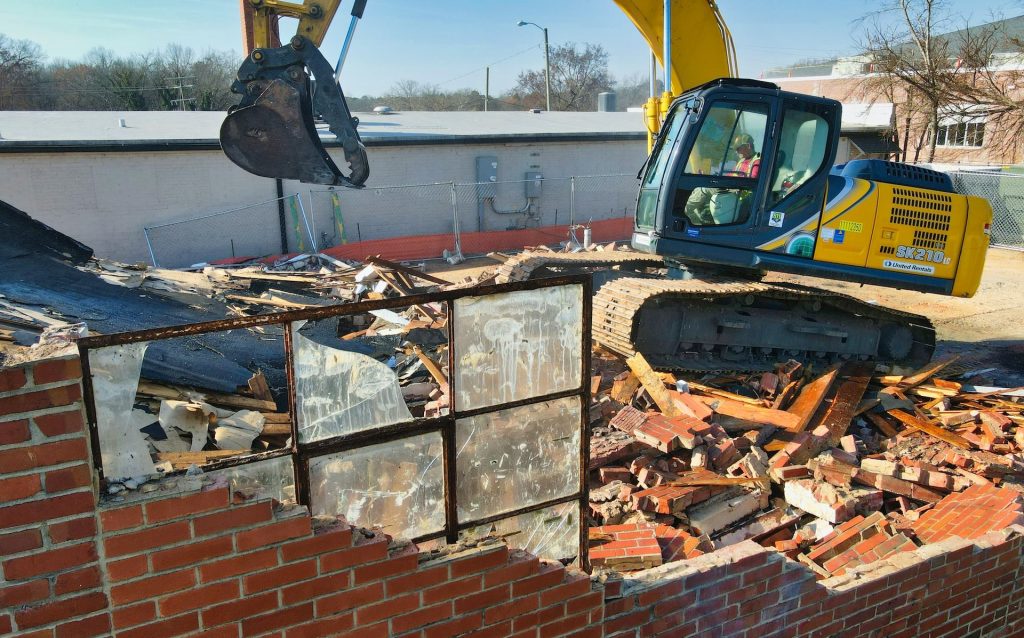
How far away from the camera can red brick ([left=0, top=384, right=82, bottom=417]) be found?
225 cm

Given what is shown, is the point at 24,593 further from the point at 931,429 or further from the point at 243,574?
the point at 931,429

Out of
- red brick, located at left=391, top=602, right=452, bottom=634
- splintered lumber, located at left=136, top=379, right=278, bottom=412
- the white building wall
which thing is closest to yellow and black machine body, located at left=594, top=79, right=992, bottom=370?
splintered lumber, located at left=136, top=379, right=278, bottom=412

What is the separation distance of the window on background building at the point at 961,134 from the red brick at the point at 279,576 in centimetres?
2936

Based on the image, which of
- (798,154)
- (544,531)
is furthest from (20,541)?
(798,154)

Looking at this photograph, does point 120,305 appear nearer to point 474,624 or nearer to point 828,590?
point 474,624

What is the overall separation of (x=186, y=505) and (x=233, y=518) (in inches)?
6.1

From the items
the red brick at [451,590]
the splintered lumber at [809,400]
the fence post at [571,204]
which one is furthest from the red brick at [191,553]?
the fence post at [571,204]

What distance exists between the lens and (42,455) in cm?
232

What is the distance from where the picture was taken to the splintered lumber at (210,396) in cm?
551

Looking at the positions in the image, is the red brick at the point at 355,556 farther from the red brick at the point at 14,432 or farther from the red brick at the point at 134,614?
the red brick at the point at 14,432

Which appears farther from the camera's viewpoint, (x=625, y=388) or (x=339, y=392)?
(x=625, y=388)

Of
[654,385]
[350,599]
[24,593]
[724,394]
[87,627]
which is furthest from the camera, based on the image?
[724,394]

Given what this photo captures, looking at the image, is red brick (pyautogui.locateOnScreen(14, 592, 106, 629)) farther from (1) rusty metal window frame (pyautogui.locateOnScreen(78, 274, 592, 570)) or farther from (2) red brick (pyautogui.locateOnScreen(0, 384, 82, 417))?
(2) red brick (pyautogui.locateOnScreen(0, 384, 82, 417))

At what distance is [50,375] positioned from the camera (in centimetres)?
229
